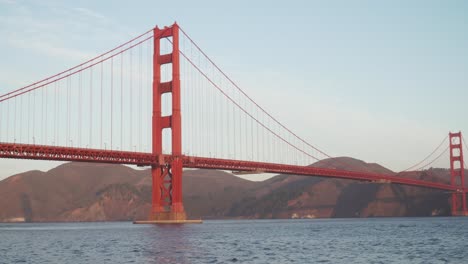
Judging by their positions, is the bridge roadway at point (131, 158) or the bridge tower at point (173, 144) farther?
the bridge tower at point (173, 144)

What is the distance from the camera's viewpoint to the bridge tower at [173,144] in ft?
261

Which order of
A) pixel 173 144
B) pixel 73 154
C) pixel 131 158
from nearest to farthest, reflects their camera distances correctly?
1. pixel 73 154
2. pixel 131 158
3. pixel 173 144

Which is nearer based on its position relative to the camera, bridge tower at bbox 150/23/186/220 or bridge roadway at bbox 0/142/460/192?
bridge roadway at bbox 0/142/460/192

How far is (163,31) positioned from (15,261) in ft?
175

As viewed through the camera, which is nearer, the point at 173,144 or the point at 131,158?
the point at 131,158

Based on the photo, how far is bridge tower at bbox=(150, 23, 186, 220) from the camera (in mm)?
79688

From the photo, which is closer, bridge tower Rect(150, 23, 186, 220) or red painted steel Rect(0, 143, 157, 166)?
red painted steel Rect(0, 143, 157, 166)

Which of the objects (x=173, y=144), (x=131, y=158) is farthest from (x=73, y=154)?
(x=173, y=144)

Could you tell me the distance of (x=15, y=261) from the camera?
3428 cm

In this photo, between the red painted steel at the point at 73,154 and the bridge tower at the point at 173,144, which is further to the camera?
the bridge tower at the point at 173,144

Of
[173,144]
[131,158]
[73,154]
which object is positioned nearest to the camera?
[73,154]

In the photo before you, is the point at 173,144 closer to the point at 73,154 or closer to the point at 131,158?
the point at 131,158

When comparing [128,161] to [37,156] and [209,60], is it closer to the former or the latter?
[37,156]

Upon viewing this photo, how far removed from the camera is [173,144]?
263ft
